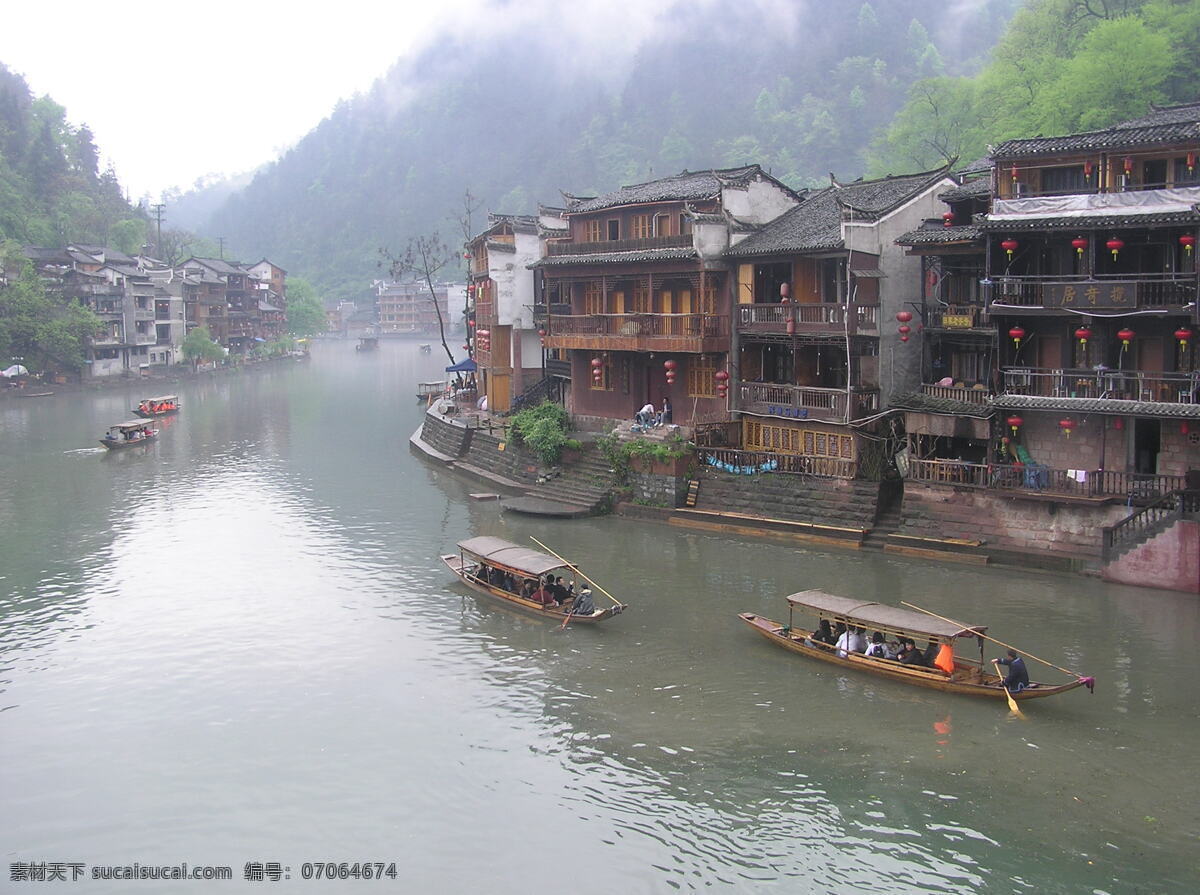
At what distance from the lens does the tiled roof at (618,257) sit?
125 feet

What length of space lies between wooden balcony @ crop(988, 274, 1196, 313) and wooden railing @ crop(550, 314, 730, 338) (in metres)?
10.7

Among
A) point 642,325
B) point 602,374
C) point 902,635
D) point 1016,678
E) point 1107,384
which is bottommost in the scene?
point 1016,678

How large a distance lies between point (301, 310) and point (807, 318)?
104010 millimetres

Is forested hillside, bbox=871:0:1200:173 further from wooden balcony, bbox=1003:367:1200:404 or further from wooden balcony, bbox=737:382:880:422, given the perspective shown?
wooden balcony, bbox=1003:367:1200:404

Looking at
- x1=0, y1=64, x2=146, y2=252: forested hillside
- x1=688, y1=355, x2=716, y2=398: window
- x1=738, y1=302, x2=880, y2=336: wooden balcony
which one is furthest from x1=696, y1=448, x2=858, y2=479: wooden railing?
x1=0, y1=64, x2=146, y2=252: forested hillside

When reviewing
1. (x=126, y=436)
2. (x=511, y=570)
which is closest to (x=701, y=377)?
(x=511, y=570)

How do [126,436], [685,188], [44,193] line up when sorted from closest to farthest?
1. [685,188]
2. [126,436]
3. [44,193]

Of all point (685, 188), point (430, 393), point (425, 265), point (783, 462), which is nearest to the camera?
point (783, 462)

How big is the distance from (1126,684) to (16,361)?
250ft

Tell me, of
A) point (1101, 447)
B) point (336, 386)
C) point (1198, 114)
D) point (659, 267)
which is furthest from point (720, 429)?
point (336, 386)

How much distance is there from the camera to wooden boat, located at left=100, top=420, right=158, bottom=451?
173ft

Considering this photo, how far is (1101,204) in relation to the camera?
1085 inches

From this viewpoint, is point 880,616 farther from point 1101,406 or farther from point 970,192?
point 970,192

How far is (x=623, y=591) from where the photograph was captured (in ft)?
95.0
